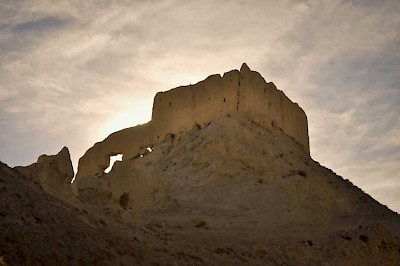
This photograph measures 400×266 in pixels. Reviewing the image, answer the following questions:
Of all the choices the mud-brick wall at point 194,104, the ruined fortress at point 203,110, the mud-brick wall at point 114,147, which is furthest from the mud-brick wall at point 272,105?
the mud-brick wall at point 114,147

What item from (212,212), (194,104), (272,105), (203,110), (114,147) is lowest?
(212,212)

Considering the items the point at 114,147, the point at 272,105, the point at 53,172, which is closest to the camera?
the point at 53,172

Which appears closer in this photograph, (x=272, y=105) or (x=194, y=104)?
(x=194, y=104)

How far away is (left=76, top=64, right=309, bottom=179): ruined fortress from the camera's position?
2314cm

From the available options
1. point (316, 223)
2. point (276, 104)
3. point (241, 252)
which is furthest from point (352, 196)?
point (241, 252)

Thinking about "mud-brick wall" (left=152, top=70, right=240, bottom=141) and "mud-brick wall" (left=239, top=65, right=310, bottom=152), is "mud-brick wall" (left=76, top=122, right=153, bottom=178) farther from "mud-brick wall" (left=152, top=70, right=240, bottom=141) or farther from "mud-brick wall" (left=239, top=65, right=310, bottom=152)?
→ "mud-brick wall" (left=239, top=65, right=310, bottom=152)

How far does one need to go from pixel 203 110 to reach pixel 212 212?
7307mm

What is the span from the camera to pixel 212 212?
17.0m

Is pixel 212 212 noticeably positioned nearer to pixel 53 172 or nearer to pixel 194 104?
pixel 53 172

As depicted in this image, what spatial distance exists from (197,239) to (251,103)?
11.7m

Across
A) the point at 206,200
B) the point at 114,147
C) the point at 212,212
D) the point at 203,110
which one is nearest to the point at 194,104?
the point at 203,110

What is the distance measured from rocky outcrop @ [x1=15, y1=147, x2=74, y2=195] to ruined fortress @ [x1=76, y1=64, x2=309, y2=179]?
1036cm

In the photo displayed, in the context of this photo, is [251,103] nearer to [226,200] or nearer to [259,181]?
[259,181]

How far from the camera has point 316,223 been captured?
19125 millimetres
